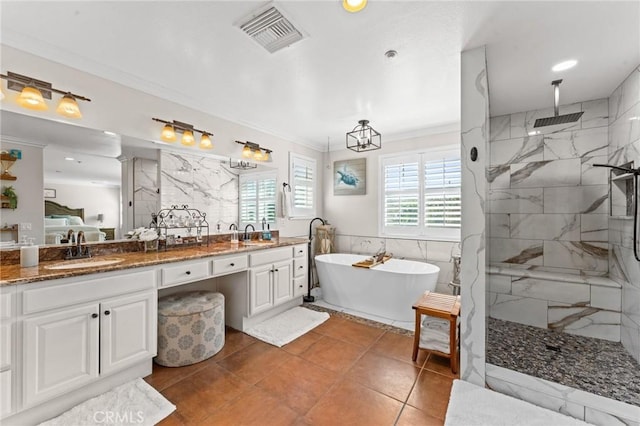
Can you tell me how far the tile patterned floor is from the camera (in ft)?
5.54

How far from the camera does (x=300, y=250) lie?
354 cm

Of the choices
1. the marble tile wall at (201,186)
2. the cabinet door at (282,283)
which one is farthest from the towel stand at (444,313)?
the marble tile wall at (201,186)

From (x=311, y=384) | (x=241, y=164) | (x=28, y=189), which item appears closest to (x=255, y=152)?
(x=241, y=164)

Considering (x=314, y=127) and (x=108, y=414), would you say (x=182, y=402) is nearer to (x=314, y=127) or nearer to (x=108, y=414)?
(x=108, y=414)

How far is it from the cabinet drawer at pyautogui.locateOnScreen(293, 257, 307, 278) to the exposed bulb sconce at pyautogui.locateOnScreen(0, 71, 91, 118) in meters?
2.55

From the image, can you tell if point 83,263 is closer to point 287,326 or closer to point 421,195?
point 287,326

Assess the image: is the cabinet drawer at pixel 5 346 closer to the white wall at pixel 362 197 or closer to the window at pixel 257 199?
the window at pixel 257 199

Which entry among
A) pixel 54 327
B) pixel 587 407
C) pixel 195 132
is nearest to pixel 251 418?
pixel 54 327

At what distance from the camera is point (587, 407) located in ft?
5.28

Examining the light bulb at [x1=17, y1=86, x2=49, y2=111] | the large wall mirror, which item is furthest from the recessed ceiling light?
the light bulb at [x1=17, y1=86, x2=49, y2=111]

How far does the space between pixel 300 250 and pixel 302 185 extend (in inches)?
51.5

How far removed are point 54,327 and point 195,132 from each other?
2079mm

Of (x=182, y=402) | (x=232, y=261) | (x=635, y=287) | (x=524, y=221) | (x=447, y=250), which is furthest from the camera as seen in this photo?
(x=447, y=250)

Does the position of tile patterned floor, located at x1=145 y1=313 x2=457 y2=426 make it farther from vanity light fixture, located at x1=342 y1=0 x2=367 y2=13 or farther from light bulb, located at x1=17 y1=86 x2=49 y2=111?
vanity light fixture, located at x1=342 y1=0 x2=367 y2=13
